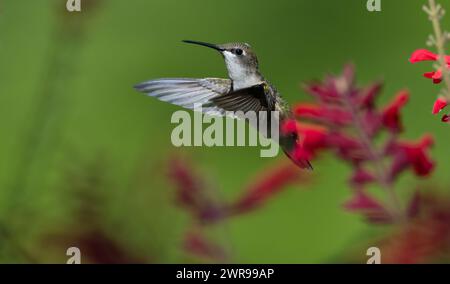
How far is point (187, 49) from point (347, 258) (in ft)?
9.00

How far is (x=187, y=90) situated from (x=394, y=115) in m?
0.75

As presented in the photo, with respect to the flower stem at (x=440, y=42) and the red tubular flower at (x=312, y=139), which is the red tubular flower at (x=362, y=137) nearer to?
the red tubular flower at (x=312, y=139)

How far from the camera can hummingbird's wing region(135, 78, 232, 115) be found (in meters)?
1.63

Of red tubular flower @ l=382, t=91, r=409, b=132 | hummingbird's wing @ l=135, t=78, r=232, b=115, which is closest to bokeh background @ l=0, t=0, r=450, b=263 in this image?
hummingbird's wing @ l=135, t=78, r=232, b=115

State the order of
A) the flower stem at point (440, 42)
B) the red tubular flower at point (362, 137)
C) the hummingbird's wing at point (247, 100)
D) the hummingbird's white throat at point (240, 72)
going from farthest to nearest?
the hummingbird's white throat at point (240, 72)
the hummingbird's wing at point (247, 100)
the red tubular flower at point (362, 137)
the flower stem at point (440, 42)

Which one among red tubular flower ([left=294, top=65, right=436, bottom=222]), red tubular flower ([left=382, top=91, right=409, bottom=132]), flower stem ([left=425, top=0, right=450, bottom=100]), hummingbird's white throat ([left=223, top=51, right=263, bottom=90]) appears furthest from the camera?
hummingbird's white throat ([left=223, top=51, right=263, bottom=90])

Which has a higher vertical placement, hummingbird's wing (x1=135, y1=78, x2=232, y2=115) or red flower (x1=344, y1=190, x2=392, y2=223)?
hummingbird's wing (x1=135, y1=78, x2=232, y2=115)

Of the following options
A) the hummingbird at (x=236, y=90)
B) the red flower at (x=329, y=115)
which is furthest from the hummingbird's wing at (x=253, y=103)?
the red flower at (x=329, y=115)

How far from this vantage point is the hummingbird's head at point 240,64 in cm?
173

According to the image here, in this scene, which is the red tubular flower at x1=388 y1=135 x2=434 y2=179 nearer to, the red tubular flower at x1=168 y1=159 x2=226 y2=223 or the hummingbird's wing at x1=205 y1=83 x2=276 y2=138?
the red tubular flower at x1=168 y1=159 x2=226 y2=223

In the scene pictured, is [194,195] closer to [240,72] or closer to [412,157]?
[412,157]

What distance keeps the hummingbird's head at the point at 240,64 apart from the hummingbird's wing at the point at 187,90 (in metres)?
0.05

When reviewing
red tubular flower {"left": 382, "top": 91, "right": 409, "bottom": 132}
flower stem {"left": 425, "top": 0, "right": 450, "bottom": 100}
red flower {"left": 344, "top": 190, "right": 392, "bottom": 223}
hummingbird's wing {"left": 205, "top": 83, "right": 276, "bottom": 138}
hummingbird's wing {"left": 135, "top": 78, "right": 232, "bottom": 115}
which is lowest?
red flower {"left": 344, "top": 190, "right": 392, "bottom": 223}

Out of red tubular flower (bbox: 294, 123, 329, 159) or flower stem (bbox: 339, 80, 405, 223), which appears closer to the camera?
flower stem (bbox: 339, 80, 405, 223)
